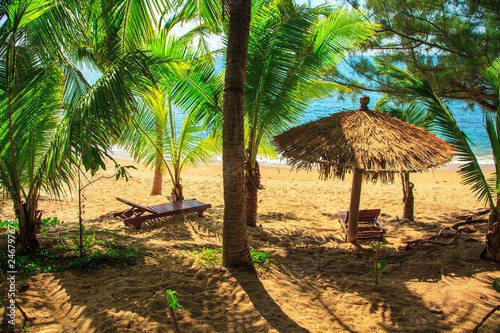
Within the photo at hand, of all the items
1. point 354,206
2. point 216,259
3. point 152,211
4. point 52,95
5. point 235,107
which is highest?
point 52,95

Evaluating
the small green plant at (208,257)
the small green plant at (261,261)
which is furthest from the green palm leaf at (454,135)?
the small green plant at (208,257)

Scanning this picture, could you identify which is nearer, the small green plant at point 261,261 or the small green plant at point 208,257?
the small green plant at point 208,257

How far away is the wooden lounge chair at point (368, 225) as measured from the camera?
17.2ft

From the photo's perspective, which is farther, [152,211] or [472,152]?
[152,211]

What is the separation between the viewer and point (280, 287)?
3381 mm

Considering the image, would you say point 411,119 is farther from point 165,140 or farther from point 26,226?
point 26,226

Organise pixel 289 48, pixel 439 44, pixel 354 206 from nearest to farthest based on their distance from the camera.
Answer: pixel 354 206 < pixel 289 48 < pixel 439 44

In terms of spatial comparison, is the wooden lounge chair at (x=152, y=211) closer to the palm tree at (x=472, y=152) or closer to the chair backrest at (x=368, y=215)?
the chair backrest at (x=368, y=215)

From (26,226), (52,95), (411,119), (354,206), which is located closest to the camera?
(26,226)

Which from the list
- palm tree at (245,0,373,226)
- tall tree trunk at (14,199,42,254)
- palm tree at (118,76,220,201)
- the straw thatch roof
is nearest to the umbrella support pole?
the straw thatch roof

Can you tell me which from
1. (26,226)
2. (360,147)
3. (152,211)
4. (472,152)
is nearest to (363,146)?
(360,147)

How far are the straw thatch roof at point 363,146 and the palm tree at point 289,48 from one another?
798 mm

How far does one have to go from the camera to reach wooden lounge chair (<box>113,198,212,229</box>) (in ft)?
18.2

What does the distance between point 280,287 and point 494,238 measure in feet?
9.08
